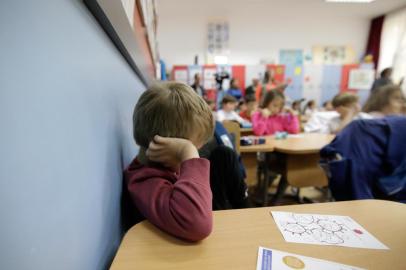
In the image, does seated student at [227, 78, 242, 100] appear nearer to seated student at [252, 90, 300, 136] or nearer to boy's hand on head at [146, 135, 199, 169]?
Answer: seated student at [252, 90, 300, 136]

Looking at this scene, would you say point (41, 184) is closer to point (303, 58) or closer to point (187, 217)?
point (187, 217)

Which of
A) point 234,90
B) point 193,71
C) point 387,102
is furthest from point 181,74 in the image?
point 387,102

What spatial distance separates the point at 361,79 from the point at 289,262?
6663 mm

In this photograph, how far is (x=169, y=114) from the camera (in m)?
0.58

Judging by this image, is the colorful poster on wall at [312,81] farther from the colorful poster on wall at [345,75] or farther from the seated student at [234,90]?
the seated student at [234,90]

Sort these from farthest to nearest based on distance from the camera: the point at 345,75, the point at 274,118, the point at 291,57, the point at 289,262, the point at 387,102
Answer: the point at 291,57
the point at 345,75
the point at 274,118
the point at 387,102
the point at 289,262

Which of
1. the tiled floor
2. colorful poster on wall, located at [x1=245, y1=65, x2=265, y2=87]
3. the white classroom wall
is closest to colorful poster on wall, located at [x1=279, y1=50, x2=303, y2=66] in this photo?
the white classroom wall

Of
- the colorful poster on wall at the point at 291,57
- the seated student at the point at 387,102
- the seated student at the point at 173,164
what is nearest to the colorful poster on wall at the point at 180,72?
the colorful poster on wall at the point at 291,57

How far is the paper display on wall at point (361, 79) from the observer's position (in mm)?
5762

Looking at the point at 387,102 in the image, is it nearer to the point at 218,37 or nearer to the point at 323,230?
the point at 323,230

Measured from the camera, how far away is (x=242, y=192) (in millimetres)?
850

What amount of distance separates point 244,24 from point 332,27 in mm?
2204

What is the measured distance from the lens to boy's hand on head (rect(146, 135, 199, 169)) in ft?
1.81

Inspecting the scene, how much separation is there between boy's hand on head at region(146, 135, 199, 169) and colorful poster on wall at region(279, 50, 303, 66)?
609cm
